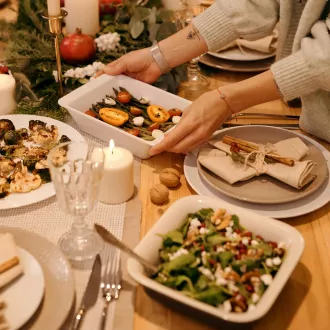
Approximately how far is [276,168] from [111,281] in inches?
18.4

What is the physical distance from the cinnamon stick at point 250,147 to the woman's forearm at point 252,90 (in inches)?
3.7

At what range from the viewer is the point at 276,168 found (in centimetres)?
116

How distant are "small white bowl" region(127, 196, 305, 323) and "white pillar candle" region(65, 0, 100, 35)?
1.04 m

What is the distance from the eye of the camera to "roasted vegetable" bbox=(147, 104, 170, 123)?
1.37m

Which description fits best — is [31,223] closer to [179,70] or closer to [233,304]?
[233,304]

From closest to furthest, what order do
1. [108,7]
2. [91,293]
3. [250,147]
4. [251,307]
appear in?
1. [251,307]
2. [91,293]
3. [250,147]
4. [108,7]

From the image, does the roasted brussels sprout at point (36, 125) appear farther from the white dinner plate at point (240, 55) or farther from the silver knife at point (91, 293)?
the white dinner plate at point (240, 55)

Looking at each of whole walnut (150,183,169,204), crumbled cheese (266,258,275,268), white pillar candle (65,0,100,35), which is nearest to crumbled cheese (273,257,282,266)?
crumbled cheese (266,258,275,268)

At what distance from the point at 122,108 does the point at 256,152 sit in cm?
43

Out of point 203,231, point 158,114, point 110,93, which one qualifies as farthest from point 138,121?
point 203,231

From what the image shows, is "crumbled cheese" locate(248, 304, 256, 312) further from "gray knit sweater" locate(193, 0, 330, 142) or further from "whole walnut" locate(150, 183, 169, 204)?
"gray knit sweater" locate(193, 0, 330, 142)

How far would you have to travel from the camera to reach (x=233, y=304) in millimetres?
810

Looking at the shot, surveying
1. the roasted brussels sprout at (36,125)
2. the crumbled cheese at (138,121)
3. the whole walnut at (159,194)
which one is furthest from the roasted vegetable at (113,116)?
the whole walnut at (159,194)

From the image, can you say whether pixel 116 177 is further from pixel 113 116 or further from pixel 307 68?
pixel 307 68
